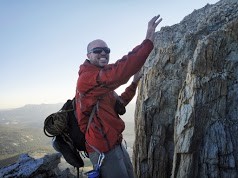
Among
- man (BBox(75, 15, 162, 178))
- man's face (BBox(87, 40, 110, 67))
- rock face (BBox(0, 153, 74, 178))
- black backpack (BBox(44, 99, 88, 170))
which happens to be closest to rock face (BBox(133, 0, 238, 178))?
man (BBox(75, 15, 162, 178))

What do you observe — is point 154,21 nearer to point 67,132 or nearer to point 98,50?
point 98,50

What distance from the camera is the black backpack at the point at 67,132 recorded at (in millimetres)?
10039

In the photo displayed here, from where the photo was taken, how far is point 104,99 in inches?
371

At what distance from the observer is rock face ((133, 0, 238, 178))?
12.5 meters

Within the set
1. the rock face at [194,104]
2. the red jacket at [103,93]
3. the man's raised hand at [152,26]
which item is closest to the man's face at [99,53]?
the red jacket at [103,93]

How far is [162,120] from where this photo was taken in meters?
15.6

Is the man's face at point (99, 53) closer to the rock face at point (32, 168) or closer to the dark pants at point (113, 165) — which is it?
the dark pants at point (113, 165)

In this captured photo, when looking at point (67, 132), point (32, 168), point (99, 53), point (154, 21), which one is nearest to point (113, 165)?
point (67, 132)

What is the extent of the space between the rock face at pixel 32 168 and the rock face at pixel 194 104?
5541 mm

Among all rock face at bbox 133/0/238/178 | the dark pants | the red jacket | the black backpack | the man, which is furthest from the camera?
rock face at bbox 133/0/238/178

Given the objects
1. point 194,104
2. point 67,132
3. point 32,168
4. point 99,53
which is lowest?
point 32,168

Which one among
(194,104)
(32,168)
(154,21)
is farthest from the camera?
(32,168)

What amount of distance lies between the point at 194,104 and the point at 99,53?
18.6 ft

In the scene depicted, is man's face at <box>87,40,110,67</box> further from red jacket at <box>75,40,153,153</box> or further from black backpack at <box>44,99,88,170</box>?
black backpack at <box>44,99,88,170</box>
